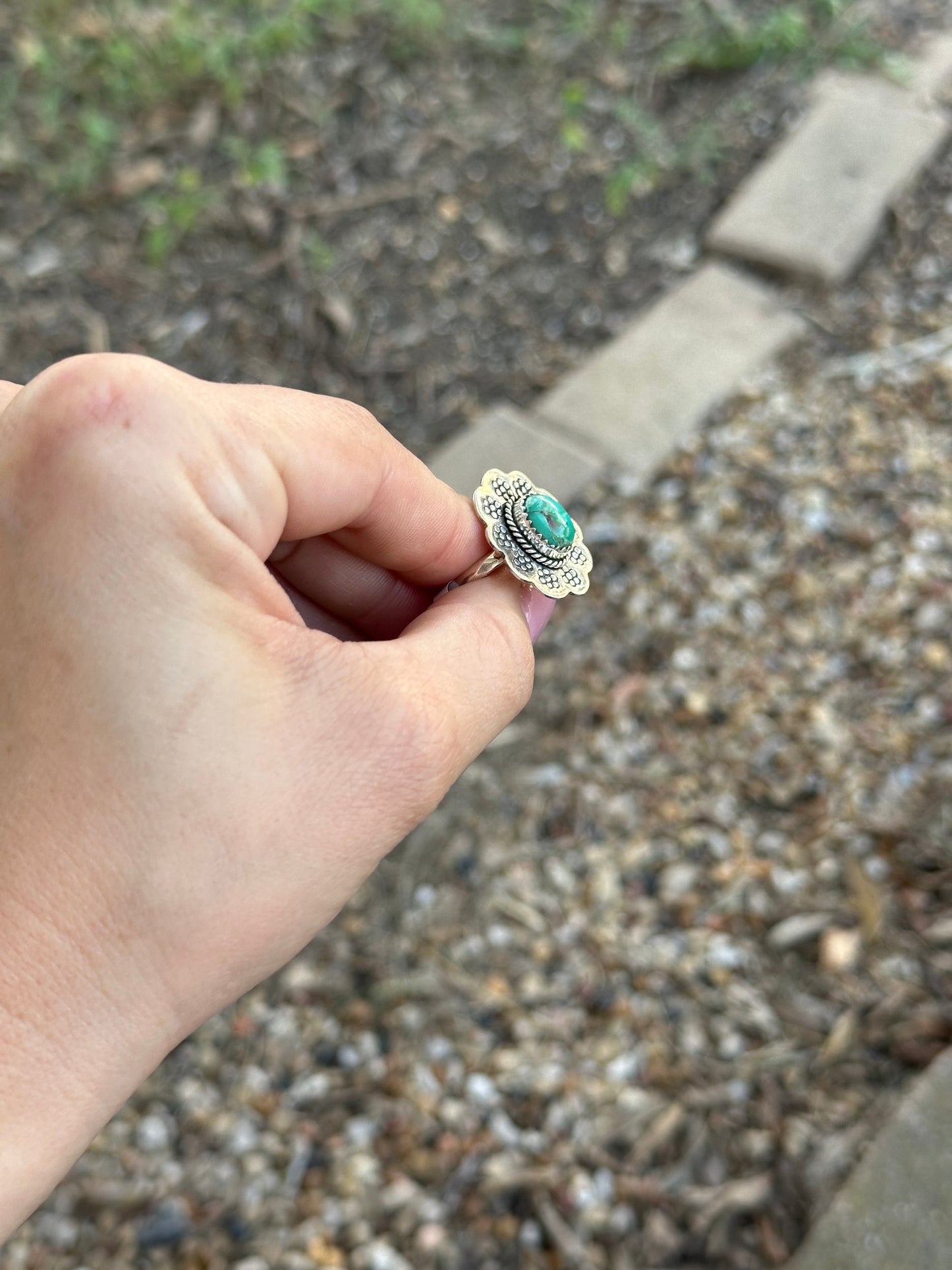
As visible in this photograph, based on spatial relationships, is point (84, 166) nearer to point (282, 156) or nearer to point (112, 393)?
point (282, 156)

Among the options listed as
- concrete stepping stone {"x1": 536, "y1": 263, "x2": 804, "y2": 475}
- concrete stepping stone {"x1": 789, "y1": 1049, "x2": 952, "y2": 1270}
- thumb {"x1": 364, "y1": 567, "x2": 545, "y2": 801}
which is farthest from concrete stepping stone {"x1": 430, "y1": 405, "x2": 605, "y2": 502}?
concrete stepping stone {"x1": 789, "y1": 1049, "x2": 952, "y2": 1270}

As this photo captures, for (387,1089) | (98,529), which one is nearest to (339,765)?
(98,529)

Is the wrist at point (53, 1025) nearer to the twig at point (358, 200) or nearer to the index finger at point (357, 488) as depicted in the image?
the index finger at point (357, 488)

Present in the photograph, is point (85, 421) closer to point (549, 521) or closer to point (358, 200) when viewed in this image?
point (549, 521)

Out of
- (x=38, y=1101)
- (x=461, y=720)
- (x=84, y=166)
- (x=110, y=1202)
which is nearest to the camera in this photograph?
(x=38, y=1101)

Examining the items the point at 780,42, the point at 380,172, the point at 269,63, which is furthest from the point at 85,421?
the point at 780,42

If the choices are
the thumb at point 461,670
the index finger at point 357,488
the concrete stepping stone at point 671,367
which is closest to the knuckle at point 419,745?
the thumb at point 461,670

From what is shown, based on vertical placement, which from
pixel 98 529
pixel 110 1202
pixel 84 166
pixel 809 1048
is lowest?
pixel 110 1202
